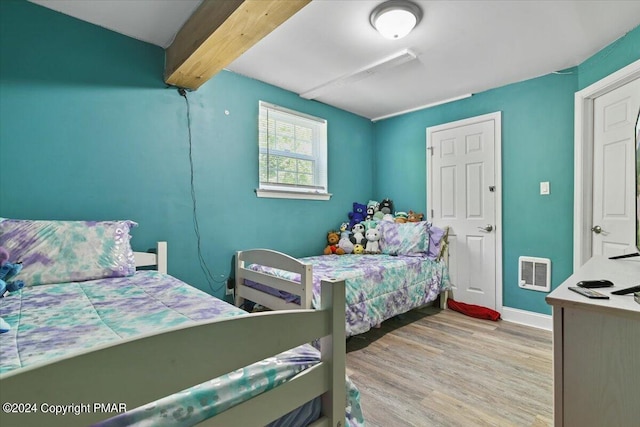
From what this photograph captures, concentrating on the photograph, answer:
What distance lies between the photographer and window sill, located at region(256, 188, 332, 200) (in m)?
2.80

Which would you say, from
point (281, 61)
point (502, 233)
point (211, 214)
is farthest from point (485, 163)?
point (211, 214)

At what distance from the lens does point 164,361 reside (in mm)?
554

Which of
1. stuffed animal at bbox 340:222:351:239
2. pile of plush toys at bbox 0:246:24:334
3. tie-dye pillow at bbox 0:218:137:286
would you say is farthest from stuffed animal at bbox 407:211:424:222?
pile of plush toys at bbox 0:246:24:334

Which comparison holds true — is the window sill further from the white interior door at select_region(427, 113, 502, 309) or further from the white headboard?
the white interior door at select_region(427, 113, 502, 309)

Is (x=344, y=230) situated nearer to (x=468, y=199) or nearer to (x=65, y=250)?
(x=468, y=199)

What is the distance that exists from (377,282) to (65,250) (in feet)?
6.67

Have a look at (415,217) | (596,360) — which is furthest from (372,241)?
(596,360)

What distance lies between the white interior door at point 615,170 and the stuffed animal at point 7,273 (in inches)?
141

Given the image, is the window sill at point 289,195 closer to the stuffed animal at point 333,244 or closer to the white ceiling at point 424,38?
the stuffed animal at point 333,244

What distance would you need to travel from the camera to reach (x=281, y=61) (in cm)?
244

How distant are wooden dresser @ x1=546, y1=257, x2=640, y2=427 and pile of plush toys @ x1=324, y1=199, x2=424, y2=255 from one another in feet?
7.90

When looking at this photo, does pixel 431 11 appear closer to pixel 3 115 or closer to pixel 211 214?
pixel 211 214

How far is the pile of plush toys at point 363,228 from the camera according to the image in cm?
332

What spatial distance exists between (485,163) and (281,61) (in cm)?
222
